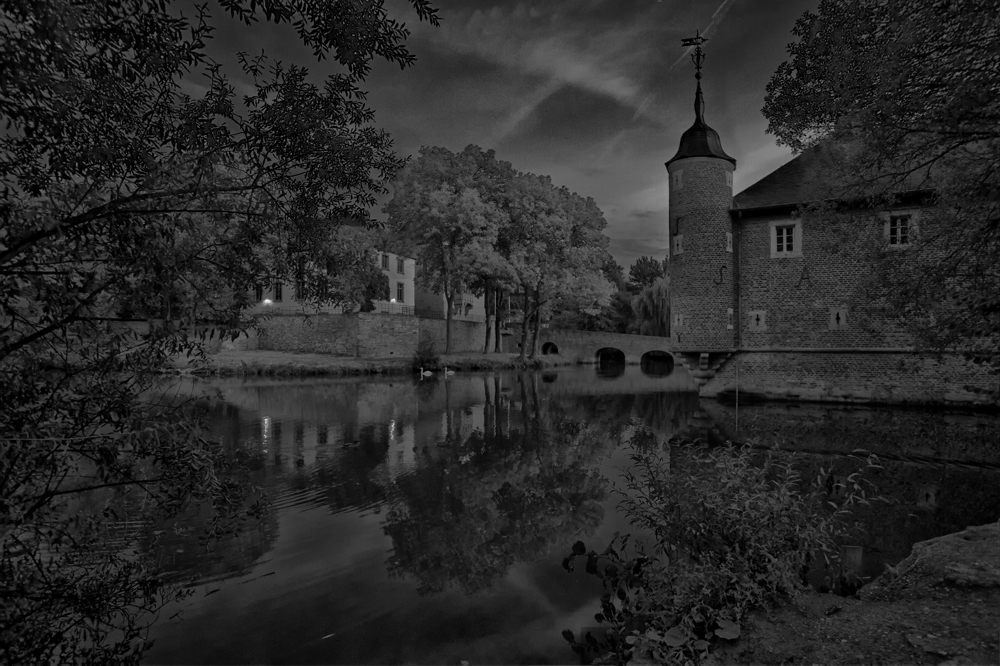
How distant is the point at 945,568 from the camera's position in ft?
13.4

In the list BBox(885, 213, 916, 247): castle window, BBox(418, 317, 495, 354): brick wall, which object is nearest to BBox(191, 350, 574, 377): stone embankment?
Result: BBox(418, 317, 495, 354): brick wall

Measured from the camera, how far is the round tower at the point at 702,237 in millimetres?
19062

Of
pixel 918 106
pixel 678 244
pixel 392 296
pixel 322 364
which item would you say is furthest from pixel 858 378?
pixel 392 296

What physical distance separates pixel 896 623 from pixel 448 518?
4896mm

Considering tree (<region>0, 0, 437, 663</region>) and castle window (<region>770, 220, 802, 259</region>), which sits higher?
castle window (<region>770, 220, 802, 259</region>)

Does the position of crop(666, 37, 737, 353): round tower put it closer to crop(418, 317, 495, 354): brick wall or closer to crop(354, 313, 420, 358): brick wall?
crop(354, 313, 420, 358): brick wall

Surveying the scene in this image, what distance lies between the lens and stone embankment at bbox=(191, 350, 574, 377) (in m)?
26.0

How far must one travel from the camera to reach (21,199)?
9.35ft

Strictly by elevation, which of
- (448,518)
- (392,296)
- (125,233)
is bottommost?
(448,518)

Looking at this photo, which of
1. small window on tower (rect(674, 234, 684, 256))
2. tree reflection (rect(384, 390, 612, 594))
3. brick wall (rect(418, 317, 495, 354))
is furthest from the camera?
brick wall (rect(418, 317, 495, 354))

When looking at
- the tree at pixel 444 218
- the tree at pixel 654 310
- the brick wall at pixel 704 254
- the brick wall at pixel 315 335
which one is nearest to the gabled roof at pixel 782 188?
the brick wall at pixel 704 254

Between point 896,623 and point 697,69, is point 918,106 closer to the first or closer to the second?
point 896,623

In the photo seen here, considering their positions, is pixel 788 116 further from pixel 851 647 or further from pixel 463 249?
pixel 463 249

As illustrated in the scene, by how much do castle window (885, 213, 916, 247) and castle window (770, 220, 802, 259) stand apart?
2573 millimetres
